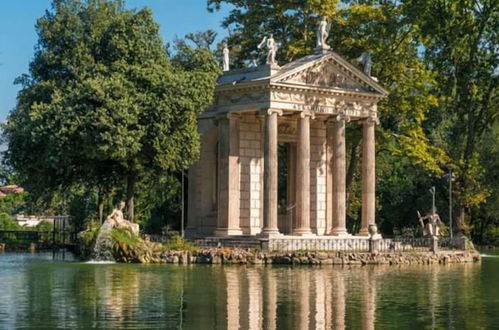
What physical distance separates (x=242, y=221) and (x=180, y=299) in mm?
30408

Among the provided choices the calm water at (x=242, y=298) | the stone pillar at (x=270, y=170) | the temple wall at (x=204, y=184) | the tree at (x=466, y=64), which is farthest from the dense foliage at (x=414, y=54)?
the calm water at (x=242, y=298)

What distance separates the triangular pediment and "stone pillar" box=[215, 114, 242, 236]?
451 centimetres

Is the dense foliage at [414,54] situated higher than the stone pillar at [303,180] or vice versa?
the dense foliage at [414,54]

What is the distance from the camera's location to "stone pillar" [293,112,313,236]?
57.0 metres

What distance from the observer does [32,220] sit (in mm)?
138875

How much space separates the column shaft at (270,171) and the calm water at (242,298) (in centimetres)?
1015

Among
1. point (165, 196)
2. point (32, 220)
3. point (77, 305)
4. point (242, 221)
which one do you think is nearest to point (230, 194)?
point (242, 221)

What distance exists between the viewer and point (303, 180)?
57031mm

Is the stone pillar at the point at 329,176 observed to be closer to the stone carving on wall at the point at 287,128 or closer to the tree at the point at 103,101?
the stone carving on wall at the point at 287,128

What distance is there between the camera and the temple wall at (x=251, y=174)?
5956cm

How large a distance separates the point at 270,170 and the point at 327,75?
745 centimetres

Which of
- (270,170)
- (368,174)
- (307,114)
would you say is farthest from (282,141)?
(270,170)

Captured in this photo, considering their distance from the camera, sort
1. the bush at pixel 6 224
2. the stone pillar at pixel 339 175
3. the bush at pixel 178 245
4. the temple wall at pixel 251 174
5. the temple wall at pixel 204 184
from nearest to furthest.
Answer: the bush at pixel 178 245 → the temple wall at pixel 251 174 → the stone pillar at pixel 339 175 → the temple wall at pixel 204 184 → the bush at pixel 6 224

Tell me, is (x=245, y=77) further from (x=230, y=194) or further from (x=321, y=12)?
(x=321, y=12)
